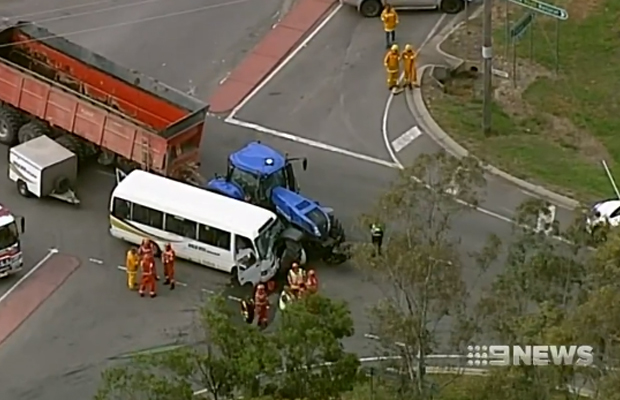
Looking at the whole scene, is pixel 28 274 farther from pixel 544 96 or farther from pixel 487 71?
pixel 544 96

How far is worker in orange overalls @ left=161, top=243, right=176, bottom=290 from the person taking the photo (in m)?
32.2

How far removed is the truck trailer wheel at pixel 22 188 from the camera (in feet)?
118

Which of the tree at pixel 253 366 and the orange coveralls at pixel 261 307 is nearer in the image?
the tree at pixel 253 366

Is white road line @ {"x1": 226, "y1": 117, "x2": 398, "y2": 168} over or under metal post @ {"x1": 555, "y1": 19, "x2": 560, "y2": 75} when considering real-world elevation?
under

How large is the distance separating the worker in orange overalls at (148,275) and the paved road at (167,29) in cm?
943

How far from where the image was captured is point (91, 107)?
35.7m

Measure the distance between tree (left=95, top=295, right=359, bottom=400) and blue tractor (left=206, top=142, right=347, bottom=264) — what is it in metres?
11.7

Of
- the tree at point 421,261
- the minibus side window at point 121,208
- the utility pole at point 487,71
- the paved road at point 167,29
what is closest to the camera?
the tree at point 421,261

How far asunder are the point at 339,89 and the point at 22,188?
30.9 feet

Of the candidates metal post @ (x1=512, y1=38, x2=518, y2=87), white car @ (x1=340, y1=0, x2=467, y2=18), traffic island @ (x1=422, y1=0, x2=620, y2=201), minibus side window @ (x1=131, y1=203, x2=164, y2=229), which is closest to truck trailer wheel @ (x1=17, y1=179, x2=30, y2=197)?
minibus side window @ (x1=131, y1=203, x2=164, y2=229)

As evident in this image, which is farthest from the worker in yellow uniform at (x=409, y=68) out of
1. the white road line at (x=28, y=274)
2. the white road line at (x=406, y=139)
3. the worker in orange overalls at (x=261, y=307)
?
the worker in orange overalls at (x=261, y=307)

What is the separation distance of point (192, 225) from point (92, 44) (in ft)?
38.8

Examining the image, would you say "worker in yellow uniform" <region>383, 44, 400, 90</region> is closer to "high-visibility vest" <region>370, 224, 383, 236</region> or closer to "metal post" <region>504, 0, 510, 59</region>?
"metal post" <region>504, 0, 510, 59</region>

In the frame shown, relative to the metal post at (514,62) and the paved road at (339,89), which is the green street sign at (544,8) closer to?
the metal post at (514,62)
